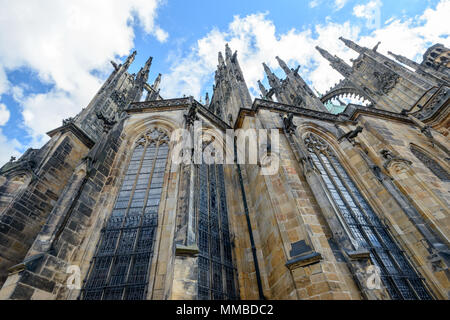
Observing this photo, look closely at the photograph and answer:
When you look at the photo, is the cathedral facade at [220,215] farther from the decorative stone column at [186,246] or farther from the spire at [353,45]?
the spire at [353,45]

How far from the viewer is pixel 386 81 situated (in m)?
18.2

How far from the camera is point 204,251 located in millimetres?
6340

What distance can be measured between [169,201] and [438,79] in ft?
65.4

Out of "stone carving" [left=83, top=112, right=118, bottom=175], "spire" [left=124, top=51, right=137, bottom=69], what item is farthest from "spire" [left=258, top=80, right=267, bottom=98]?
"stone carving" [left=83, top=112, right=118, bottom=175]

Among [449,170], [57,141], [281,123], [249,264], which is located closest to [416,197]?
[449,170]

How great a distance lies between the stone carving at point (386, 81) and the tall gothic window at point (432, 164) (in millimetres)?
8829

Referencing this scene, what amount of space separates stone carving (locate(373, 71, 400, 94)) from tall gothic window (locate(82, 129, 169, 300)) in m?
18.6

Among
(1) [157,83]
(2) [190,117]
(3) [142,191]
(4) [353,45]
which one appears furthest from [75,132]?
(4) [353,45]

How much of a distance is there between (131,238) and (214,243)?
7.79ft

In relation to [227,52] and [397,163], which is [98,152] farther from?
[227,52]

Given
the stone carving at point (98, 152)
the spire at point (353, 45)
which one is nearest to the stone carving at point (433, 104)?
the spire at point (353, 45)

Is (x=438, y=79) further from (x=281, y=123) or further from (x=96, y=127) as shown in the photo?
(x=96, y=127)

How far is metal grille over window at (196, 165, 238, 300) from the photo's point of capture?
18.9 feet

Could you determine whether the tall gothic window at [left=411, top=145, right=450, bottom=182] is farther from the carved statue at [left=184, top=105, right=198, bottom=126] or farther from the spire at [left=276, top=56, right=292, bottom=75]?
the spire at [left=276, top=56, right=292, bottom=75]
